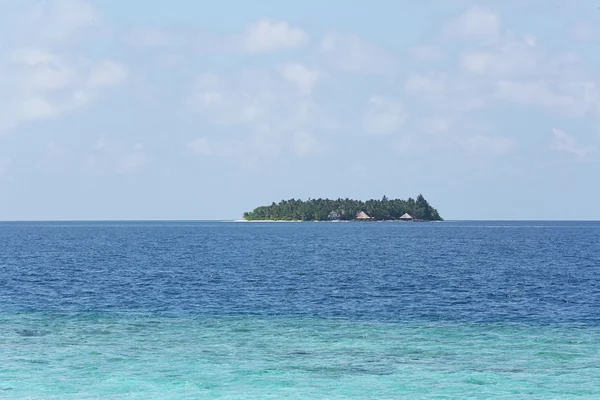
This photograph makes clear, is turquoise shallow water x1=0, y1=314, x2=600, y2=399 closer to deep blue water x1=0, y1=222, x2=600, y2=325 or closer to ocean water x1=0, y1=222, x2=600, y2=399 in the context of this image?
ocean water x1=0, y1=222, x2=600, y2=399

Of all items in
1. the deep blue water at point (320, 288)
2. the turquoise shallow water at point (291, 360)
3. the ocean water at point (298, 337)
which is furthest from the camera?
the deep blue water at point (320, 288)

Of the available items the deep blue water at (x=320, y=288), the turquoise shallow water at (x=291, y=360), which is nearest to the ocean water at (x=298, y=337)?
the turquoise shallow water at (x=291, y=360)

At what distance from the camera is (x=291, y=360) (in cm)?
3350

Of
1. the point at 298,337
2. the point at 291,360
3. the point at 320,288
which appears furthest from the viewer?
the point at 320,288

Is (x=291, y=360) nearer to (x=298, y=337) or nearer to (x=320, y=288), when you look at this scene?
(x=298, y=337)

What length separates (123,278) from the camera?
78.9 m

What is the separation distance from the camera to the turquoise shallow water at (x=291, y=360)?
2806 centimetres

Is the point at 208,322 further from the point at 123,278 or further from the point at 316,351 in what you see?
the point at 123,278

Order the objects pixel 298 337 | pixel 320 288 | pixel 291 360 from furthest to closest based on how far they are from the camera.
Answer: pixel 320 288 → pixel 298 337 → pixel 291 360

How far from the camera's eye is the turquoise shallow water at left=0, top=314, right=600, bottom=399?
28062 millimetres

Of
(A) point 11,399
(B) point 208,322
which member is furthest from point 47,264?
(A) point 11,399

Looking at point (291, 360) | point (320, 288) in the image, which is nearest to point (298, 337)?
point (291, 360)

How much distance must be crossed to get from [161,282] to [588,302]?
1607 inches

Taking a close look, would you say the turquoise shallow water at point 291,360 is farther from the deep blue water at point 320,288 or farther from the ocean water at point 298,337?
the deep blue water at point 320,288
